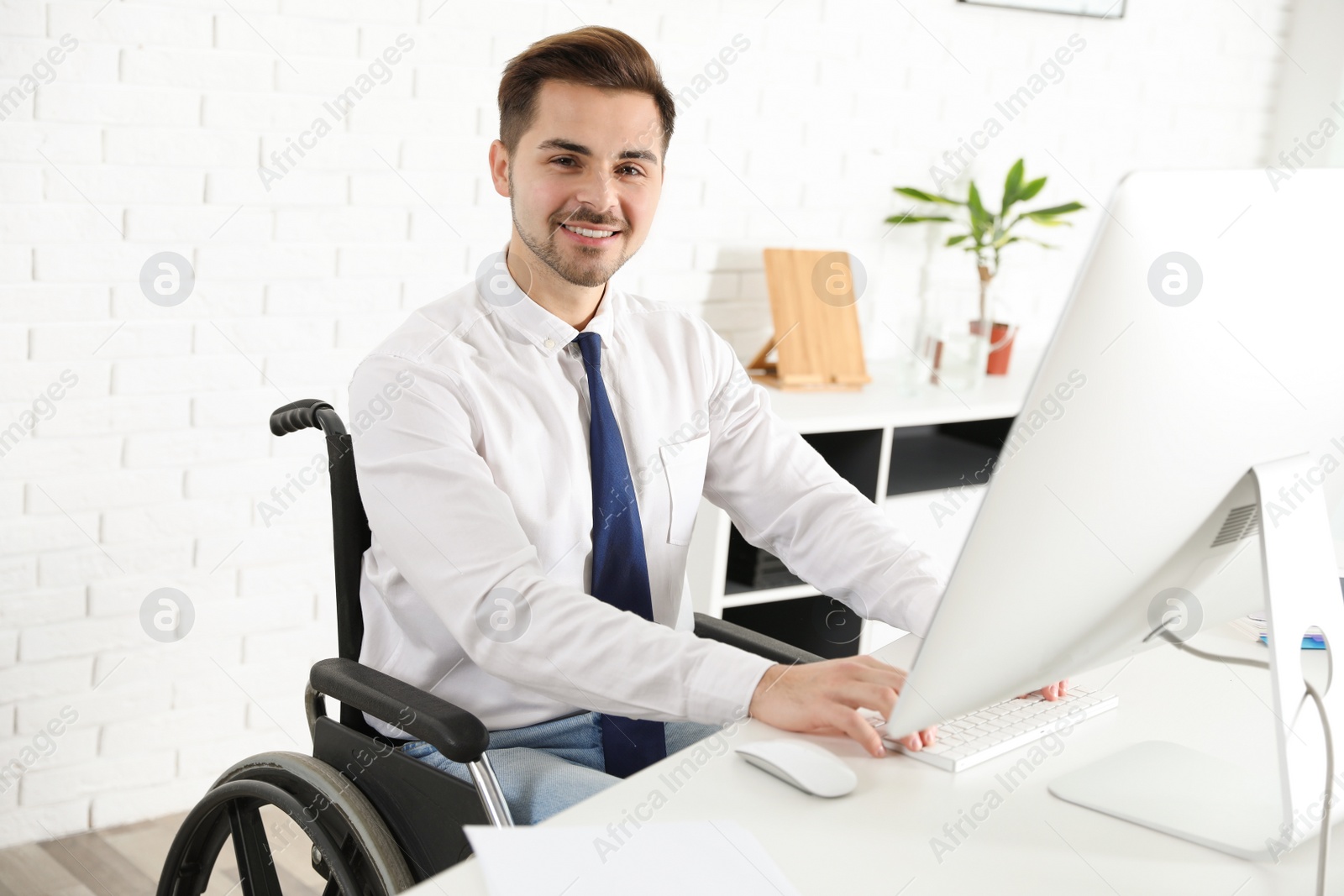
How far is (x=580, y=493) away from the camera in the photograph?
5.35 ft

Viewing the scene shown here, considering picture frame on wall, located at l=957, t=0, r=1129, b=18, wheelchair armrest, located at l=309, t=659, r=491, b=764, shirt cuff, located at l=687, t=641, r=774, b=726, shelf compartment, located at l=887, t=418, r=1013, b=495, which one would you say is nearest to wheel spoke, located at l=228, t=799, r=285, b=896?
wheelchair armrest, located at l=309, t=659, r=491, b=764

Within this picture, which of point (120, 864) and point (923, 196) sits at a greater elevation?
point (923, 196)

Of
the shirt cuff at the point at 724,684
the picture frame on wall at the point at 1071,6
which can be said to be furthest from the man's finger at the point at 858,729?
the picture frame on wall at the point at 1071,6

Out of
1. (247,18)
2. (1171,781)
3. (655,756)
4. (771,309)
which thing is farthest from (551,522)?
(771,309)

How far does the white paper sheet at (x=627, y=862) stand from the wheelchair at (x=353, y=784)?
32 cm

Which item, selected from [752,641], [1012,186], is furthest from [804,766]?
[1012,186]

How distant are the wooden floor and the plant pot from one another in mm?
2175

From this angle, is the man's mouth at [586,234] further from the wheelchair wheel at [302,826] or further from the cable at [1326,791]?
the cable at [1326,791]

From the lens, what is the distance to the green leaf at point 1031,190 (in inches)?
132

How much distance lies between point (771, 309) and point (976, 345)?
0.60 meters

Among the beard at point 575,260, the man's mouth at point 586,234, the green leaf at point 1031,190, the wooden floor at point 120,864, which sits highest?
the green leaf at point 1031,190

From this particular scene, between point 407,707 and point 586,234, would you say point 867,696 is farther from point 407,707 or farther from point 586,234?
point 586,234

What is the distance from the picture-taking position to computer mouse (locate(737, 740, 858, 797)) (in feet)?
3.52

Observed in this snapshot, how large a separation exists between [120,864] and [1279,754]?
2.12 m
